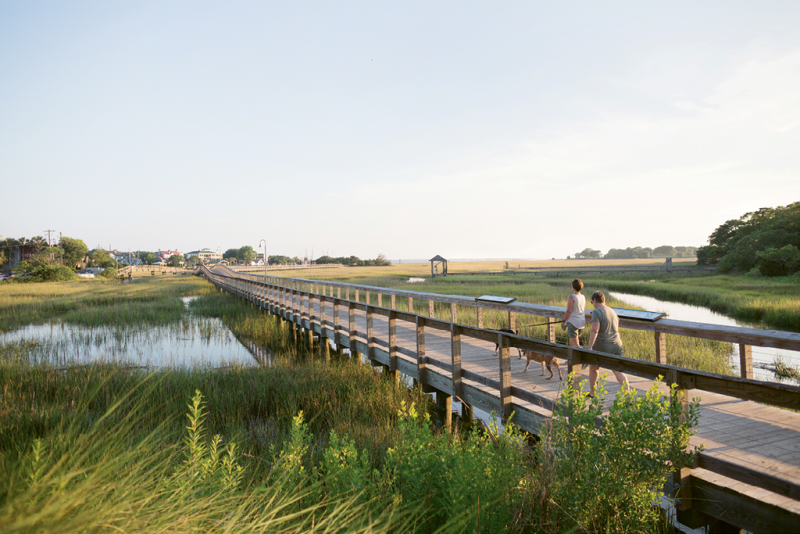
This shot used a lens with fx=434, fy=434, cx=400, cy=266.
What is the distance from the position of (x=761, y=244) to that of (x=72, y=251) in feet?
422

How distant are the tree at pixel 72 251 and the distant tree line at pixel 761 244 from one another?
12110cm

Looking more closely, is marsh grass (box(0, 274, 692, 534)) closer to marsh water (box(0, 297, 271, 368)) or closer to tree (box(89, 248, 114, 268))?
marsh water (box(0, 297, 271, 368))

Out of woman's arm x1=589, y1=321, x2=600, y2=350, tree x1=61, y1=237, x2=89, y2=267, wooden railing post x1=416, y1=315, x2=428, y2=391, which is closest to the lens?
woman's arm x1=589, y1=321, x2=600, y2=350

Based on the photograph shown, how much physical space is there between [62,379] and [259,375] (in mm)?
4010

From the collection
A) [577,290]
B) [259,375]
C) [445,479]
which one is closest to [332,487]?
[445,479]

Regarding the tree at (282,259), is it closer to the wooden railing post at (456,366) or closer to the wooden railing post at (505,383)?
the wooden railing post at (456,366)

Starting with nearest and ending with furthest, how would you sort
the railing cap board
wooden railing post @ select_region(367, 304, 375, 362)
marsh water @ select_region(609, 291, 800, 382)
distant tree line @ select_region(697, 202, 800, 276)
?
the railing cap board, wooden railing post @ select_region(367, 304, 375, 362), marsh water @ select_region(609, 291, 800, 382), distant tree line @ select_region(697, 202, 800, 276)

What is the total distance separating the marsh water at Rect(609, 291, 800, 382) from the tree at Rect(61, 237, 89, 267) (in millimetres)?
115371

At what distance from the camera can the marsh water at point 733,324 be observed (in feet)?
33.3

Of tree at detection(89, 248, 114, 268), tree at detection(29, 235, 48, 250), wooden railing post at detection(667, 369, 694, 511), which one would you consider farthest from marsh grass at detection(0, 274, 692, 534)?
tree at detection(89, 248, 114, 268)

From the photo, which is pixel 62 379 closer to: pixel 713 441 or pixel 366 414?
pixel 366 414

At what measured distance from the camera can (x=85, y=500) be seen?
1643 millimetres

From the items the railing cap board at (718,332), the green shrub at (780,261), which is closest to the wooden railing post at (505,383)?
the railing cap board at (718,332)

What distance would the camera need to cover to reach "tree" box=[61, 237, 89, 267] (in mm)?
99575
